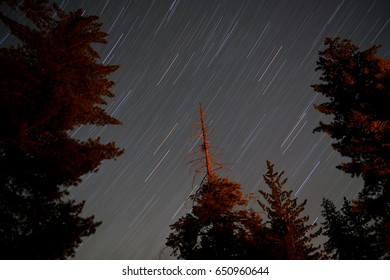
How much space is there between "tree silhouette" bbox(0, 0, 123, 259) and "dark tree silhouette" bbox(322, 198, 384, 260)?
27.8m

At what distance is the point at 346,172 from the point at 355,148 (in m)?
1.13

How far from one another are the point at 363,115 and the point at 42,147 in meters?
11.7

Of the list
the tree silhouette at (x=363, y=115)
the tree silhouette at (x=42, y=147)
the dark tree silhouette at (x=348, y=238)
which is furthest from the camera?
the dark tree silhouette at (x=348, y=238)

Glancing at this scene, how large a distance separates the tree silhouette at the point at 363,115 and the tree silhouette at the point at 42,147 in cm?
932

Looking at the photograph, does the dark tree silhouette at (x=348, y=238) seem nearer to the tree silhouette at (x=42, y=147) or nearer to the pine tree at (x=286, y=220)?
the pine tree at (x=286, y=220)

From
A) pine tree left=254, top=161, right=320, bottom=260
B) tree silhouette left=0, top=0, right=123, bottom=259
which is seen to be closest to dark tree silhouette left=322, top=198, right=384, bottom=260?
pine tree left=254, top=161, right=320, bottom=260

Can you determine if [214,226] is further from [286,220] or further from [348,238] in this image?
[348,238]

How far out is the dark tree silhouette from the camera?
91.6ft

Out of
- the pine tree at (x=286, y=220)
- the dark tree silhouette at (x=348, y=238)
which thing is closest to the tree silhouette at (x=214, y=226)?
the pine tree at (x=286, y=220)

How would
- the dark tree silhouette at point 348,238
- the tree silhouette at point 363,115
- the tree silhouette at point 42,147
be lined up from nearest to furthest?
the tree silhouette at point 42,147 < the tree silhouette at point 363,115 < the dark tree silhouette at point 348,238

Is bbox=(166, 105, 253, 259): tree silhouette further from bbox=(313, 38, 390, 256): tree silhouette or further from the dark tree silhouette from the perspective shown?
the dark tree silhouette

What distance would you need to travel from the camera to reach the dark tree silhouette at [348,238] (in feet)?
91.6

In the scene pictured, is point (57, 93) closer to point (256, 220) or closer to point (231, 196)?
point (231, 196)
